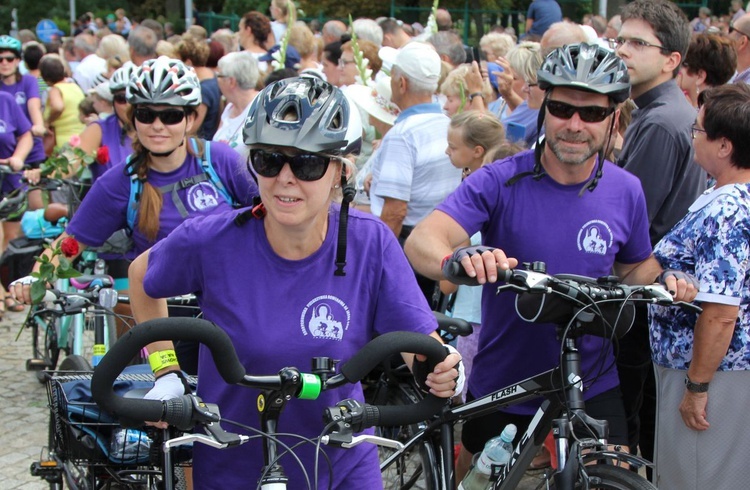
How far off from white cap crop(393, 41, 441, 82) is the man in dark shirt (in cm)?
156

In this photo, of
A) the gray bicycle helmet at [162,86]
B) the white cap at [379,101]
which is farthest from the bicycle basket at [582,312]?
A: the white cap at [379,101]

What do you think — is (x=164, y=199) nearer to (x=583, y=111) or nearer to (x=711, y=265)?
(x=583, y=111)

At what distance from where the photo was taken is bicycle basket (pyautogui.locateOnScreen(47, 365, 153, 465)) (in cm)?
321

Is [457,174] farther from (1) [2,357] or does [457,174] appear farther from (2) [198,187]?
(1) [2,357]

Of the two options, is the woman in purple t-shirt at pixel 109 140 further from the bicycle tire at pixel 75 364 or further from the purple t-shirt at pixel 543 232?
the purple t-shirt at pixel 543 232

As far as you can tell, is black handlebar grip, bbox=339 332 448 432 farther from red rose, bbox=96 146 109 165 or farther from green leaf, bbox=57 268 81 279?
red rose, bbox=96 146 109 165

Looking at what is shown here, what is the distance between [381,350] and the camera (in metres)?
2.30

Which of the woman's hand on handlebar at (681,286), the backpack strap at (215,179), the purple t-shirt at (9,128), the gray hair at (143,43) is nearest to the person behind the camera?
the woman's hand on handlebar at (681,286)

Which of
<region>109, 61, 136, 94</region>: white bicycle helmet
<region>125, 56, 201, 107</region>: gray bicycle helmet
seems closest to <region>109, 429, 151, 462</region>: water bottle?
<region>125, 56, 201, 107</region>: gray bicycle helmet

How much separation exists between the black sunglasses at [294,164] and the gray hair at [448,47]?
265 inches

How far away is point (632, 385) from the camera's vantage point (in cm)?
461

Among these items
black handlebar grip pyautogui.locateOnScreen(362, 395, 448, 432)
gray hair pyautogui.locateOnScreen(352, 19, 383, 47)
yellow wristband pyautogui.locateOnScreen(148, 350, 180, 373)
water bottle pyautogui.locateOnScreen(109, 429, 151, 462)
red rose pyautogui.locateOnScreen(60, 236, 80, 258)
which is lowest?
water bottle pyautogui.locateOnScreen(109, 429, 151, 462)

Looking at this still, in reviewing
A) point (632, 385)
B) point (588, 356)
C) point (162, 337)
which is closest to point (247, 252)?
point (162, 337)

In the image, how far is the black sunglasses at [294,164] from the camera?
262 centimetres
